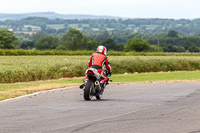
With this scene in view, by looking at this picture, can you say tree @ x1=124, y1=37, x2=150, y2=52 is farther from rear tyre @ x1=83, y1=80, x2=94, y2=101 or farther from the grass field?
rear tyre @ x1=83, y1=80, x2=94, y2=101

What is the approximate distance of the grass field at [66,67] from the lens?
28.4 meters

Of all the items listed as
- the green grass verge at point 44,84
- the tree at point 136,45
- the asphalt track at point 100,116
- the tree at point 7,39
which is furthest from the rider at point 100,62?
the tree at point 136,45

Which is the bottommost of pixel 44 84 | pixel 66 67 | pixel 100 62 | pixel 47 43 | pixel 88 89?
pixel 47 43

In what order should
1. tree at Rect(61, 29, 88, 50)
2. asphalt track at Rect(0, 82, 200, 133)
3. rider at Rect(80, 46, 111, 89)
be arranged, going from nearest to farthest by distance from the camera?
asphalt track at Rect(0, 82, 200, 133) < rider at Rect(80, 46, 111, 89) < tree at Rect(61, 29, 88, 50)

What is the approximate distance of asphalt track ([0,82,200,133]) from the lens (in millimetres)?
9023

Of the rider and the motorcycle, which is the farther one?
the rider

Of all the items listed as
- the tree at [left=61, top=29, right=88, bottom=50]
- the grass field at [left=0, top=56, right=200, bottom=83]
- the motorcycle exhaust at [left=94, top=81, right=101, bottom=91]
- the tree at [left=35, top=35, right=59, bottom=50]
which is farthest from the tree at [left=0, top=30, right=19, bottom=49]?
the motorcycle exhaust at [left=94, top=81, right=101, bottom=91]

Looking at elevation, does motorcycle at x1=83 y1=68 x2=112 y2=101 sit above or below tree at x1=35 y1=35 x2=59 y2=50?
above

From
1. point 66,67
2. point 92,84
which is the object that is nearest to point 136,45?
point 66,67

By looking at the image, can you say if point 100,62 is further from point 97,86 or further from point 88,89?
point 88,89

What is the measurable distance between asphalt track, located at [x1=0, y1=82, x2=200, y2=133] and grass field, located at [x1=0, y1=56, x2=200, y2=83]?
13.8m

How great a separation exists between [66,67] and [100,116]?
23.2m

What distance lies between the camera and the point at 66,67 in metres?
33.7

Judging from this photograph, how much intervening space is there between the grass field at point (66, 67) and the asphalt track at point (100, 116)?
1383 cm
